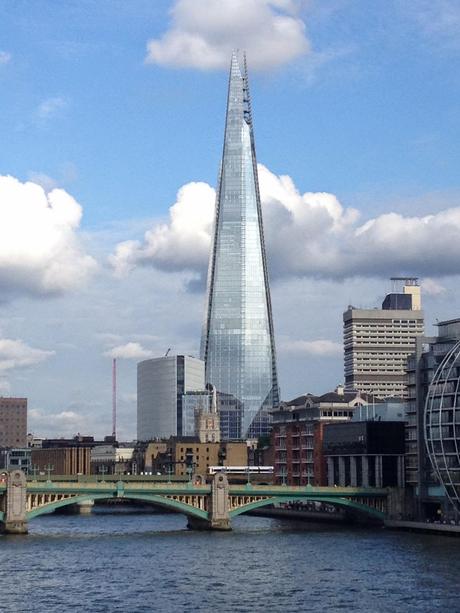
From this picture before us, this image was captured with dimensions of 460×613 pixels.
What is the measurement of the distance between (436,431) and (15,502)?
59.7 m

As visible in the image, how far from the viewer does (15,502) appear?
173 m

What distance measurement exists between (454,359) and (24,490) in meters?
62.5

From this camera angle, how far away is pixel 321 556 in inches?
5743

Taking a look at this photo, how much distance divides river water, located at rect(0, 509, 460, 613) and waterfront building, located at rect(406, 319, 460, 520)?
1136cm

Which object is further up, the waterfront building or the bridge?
the waterfront building

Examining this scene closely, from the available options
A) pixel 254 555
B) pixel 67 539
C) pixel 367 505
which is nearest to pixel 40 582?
pixel 254 555

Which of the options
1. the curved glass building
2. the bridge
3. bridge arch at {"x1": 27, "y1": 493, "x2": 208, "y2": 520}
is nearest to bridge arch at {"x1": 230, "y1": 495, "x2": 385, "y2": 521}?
the bridge

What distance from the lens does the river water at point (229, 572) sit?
10731 centimetres

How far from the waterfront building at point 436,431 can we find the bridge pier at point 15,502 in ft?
191

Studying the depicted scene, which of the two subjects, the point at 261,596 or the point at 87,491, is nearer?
the point at 261,596

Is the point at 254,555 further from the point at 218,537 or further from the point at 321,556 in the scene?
the point at 218,537

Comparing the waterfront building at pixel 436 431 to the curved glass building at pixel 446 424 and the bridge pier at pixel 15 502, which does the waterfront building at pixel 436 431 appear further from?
the bridge pier at pixel 15 502

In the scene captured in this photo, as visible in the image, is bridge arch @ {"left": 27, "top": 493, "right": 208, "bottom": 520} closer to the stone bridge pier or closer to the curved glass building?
the stone bridge pier

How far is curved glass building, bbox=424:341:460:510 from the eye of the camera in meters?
175
